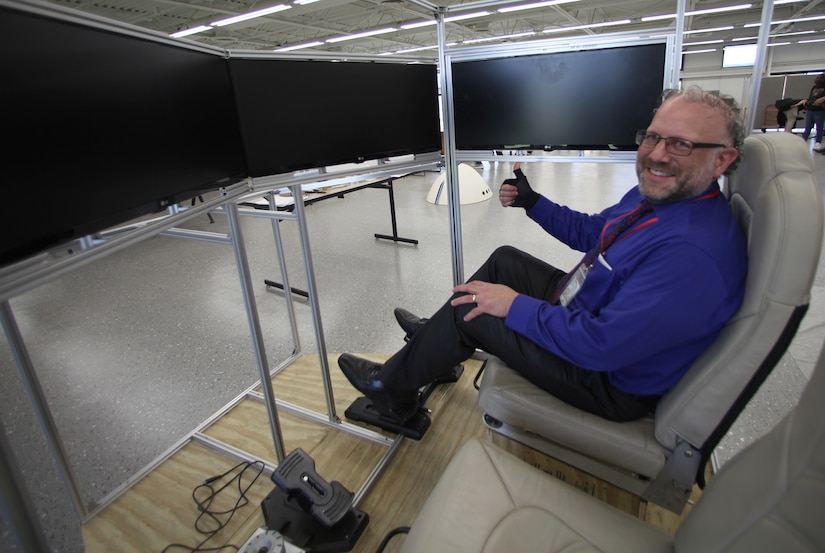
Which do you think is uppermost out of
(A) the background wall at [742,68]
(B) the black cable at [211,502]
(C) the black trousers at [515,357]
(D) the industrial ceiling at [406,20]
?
(D) the industrial ceiling at [406,20]

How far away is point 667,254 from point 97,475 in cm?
212

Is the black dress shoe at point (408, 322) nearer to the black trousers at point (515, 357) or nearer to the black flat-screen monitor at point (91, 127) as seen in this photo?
the black trousers at point (515, 357)

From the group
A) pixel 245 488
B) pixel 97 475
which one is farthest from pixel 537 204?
pixel 97 475

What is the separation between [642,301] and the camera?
37.7 inches

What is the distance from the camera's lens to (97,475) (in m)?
1.66

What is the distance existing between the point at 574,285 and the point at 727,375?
0.49 meters

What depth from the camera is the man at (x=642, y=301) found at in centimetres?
93

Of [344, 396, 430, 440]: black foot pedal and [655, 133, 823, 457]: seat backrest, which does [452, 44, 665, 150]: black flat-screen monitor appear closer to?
[655, 133, 823, 457]: seat backrest

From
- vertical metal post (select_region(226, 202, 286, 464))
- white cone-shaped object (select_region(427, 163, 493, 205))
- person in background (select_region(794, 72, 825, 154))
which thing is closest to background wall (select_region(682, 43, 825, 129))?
person in background (select_region(794, 72, 825, 154))

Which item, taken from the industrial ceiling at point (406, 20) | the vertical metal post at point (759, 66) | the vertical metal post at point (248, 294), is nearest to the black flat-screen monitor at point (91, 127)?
the vertical metal post at point (248, 294)

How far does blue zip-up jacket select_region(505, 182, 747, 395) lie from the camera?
35.8 inches

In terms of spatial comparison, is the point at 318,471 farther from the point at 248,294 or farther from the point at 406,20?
the point at 406,20

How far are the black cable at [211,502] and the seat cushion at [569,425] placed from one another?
900 mm

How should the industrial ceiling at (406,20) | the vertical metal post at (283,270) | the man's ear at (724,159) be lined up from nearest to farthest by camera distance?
the man's ear at (724,159)
the vertical metal post at (283,270)
the industrial ceiling at (406,20)
